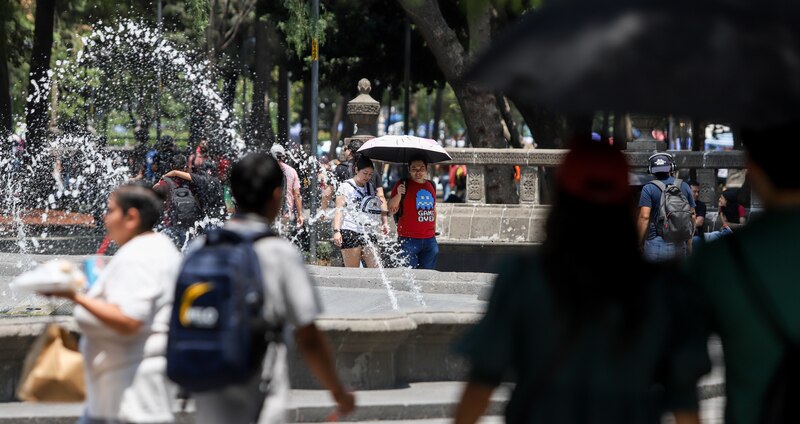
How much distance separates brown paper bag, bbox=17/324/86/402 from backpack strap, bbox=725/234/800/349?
255 centimetres

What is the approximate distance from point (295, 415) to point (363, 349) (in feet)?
2.19

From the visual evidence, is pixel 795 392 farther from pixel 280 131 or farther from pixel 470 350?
pixel 280 131

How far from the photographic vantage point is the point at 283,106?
4712 cm

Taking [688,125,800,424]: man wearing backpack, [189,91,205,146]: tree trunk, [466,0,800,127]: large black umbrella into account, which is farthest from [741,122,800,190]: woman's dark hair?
[189,91,205,146]: tree trunk

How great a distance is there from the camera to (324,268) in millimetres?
13305

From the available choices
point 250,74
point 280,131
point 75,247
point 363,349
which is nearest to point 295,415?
point 363,349

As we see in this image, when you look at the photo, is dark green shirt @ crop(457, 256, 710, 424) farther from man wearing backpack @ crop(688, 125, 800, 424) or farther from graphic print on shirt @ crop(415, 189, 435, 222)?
graphic print on shirt @ crop(415, 189, 435, 222)

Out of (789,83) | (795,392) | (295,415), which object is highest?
(789,83)

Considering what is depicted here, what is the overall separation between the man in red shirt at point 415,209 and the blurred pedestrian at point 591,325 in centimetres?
963

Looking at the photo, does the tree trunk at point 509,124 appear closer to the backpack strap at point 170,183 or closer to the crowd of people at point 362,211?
the crowd of people at point 362,211

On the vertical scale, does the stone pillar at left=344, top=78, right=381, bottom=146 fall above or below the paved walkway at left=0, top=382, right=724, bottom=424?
above

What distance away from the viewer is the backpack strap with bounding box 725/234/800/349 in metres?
3.75

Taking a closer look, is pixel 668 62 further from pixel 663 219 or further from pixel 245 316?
pixel 663 219

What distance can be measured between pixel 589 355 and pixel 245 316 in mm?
1216
